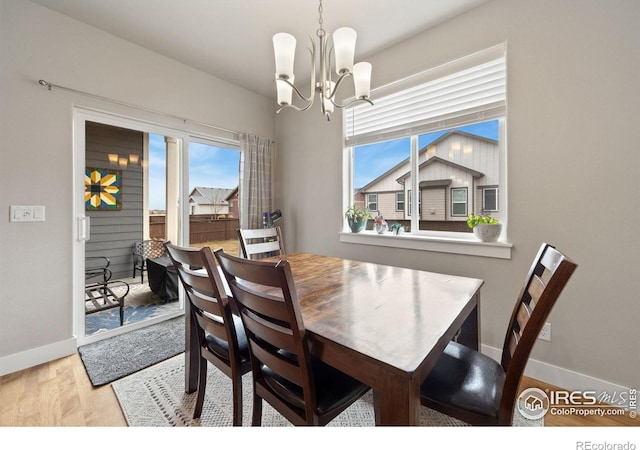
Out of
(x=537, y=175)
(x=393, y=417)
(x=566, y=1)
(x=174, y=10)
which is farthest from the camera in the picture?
(x=174, y=10)

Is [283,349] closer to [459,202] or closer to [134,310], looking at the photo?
[459,202]

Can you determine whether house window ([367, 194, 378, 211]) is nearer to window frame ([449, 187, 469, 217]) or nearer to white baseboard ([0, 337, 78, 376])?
window frame ([449, 187, 469, 217])

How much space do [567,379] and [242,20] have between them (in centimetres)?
354

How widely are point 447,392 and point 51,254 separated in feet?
9.36

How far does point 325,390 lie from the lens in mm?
1062

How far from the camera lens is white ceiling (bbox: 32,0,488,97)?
6.72 ft

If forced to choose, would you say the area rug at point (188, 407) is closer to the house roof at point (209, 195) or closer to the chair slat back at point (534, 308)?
the chair slat back at point (534, 308)

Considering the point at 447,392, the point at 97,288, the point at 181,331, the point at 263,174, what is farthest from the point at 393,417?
the point at 263,174

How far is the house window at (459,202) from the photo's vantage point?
2.32m

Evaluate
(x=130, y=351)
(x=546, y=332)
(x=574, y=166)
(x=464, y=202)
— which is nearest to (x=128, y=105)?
(x=130, y=351)

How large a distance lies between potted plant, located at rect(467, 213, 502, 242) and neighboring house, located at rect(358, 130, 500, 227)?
131mm

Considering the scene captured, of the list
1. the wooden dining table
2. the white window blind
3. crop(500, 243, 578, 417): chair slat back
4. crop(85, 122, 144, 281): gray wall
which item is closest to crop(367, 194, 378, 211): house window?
the white window blind

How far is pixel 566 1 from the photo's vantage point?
5.69 ft
